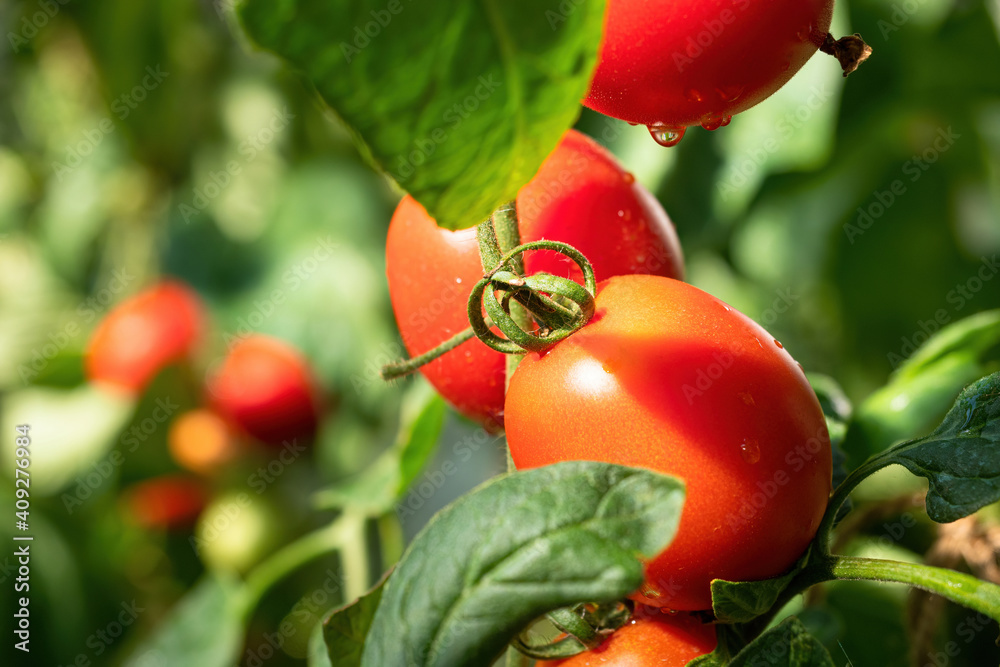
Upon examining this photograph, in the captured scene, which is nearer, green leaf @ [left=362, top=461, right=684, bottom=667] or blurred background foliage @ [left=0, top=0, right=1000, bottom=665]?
green leaf @ [left=362, top=461, right=684, bottom=667]

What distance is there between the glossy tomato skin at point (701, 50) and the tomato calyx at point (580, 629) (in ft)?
0.66

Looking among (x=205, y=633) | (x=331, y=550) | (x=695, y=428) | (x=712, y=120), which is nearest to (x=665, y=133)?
(x=712, y=120)

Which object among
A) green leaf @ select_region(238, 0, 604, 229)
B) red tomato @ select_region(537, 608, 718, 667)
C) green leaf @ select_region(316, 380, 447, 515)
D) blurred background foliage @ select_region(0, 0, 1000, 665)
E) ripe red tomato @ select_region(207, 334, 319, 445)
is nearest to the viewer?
green leaf @ select_region(238, 0, 604, 229)

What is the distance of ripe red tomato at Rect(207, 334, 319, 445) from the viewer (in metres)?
1.07

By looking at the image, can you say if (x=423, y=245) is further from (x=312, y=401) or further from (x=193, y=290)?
(x=193, y=290)

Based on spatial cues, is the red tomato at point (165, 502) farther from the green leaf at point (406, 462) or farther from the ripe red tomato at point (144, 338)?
Result: the green leaf at point (406, 462)

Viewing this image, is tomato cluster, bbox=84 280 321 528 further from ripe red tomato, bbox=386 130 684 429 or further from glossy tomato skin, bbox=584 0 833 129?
glossy tomato skin, bbox=584 0 833 129

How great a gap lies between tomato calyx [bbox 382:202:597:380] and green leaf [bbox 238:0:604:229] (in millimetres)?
36

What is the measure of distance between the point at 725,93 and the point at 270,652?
90 centimetres

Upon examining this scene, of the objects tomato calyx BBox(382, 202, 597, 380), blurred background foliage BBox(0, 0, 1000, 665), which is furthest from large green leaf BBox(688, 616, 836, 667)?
blurred background foliage BBox(0, 0, 1000, 665)

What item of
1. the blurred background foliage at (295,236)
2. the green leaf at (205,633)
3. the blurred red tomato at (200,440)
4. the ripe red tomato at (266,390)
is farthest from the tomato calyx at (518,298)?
the blurred red tomato at (200,440)

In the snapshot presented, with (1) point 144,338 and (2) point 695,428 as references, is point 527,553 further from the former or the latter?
(1) point 144,338

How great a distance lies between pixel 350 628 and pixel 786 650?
17 cm

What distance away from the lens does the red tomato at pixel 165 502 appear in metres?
1.13
